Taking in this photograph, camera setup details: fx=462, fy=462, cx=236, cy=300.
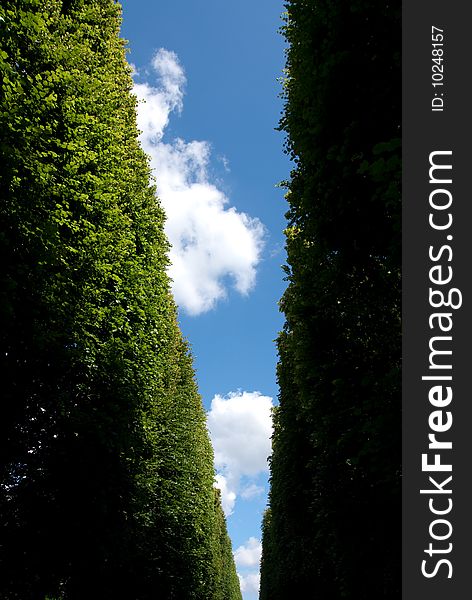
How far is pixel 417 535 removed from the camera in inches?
157

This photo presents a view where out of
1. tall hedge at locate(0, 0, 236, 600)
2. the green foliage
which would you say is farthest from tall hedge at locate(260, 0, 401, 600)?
the green foliage

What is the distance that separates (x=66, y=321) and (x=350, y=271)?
5.85 m

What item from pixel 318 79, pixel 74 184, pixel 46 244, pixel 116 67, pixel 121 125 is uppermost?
pixel 116 67

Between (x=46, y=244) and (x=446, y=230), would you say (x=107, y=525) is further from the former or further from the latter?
(x=446, y=230)

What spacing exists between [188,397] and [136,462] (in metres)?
13.1

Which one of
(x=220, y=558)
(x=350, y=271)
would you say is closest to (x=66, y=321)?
(x=350, y=271)

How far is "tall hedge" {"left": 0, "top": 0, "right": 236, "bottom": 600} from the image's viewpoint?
28.3 feet

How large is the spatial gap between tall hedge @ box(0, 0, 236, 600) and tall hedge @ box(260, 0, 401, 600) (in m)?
4.57

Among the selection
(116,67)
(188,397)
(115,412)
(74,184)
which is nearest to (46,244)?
(74,184)

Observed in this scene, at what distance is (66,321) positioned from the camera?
955cm

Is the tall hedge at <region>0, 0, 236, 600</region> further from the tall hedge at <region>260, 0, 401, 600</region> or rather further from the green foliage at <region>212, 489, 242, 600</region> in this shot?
the green foliage at <region>212, 489, 242, 600</region>

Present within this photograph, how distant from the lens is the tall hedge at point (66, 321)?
28.3 feet

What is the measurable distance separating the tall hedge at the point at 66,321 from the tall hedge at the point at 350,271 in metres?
4.57

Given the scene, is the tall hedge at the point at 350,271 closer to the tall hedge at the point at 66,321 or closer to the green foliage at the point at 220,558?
the tall hedge at the point at 66,321
